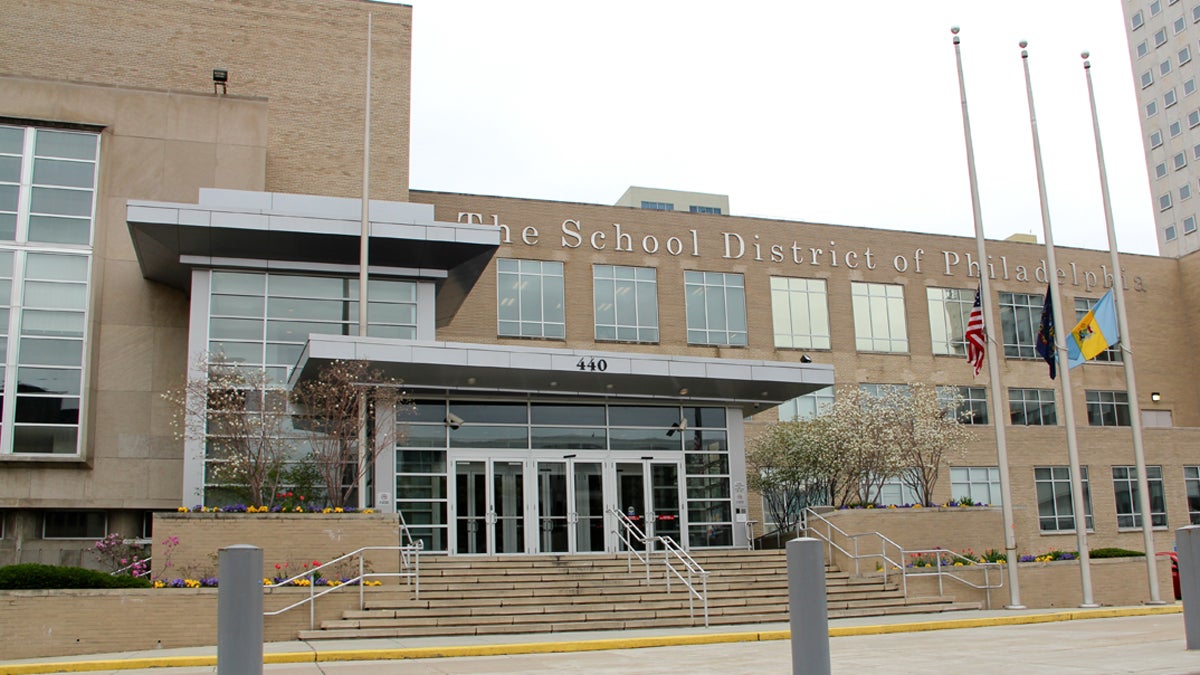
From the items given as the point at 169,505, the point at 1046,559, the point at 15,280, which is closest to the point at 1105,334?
the point at 1046,559

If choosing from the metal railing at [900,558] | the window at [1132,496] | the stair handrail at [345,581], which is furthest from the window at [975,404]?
the stair handrail at [345,581]

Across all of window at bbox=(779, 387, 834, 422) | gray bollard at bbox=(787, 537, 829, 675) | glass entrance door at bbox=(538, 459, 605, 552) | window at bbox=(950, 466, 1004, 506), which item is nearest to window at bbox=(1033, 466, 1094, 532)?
window at bbox=(950, 466, 1004, 506)

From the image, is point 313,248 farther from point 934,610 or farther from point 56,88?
point 934,610

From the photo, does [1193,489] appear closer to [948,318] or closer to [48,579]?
[948,318]

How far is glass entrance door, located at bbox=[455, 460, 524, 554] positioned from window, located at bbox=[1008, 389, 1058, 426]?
24.4 metres

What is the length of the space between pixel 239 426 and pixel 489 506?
5806 millimetres

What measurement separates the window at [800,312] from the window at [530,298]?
7944 mm

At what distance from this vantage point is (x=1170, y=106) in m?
87.0

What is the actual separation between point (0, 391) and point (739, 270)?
23840 mm

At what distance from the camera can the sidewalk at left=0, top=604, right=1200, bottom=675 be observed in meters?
Answer: 11.4

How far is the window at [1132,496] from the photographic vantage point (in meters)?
40.4

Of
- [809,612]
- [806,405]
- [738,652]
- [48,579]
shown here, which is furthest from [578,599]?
[806,405]

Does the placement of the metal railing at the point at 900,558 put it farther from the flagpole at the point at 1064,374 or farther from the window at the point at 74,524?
the window at the point at 74,524

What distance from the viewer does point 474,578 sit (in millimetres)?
20188
